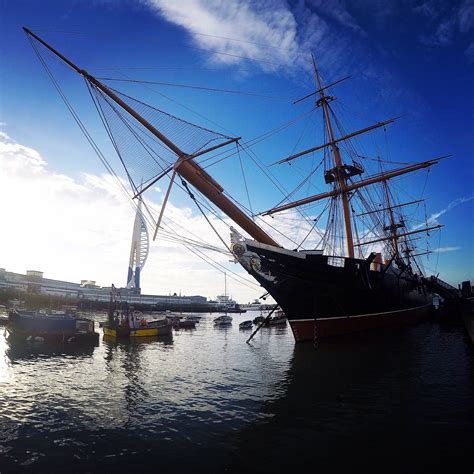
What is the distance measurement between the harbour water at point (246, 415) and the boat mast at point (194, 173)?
8847 millimetres

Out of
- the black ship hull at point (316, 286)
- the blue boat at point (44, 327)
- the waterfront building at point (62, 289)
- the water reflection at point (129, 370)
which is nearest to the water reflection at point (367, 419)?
the water reflection at point (129, 370)

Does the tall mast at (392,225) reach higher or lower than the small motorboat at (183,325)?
higher

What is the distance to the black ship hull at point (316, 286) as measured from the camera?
2138cm

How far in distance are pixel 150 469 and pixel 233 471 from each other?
1761mm

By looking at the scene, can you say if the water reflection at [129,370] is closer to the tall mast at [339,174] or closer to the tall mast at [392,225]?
the tall mast at [339,174]

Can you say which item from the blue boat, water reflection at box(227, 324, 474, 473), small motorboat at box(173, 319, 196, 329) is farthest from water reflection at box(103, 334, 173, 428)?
small motorboat at box(173, 319, 196, 329)

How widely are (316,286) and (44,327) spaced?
929 inches

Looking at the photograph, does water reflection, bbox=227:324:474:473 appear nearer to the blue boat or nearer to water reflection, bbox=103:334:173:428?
water reflection, bbox=103:334:173:428

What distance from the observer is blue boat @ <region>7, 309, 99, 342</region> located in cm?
2702

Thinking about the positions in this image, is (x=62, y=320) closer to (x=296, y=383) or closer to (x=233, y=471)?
(x=296, y=383)

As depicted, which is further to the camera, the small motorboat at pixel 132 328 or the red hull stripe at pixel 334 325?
the small motorboat at pixel 132 328

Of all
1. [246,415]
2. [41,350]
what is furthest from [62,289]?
[246,415]

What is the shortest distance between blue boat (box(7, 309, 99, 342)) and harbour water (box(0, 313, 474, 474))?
8406 millimetres

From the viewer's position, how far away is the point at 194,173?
1675 cm
